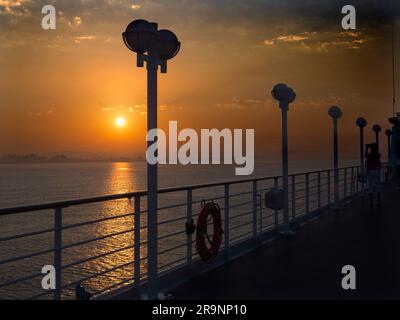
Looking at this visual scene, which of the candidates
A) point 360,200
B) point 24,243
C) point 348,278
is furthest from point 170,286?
point 24,243

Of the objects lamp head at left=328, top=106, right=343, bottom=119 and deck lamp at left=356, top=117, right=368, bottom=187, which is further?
deck lamp at left=356, top=117, right=368, bottom=187

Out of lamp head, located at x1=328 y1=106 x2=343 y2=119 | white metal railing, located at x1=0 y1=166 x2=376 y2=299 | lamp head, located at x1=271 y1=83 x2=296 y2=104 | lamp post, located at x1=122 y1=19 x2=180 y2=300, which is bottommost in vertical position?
white metal railing, located at x1=0 y1=166 x2=376 y2=299

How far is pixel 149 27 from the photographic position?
3.58 metres

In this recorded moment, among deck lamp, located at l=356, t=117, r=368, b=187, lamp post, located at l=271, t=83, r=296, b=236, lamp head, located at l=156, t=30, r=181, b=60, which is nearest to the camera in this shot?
lamp head, located at l=156, t=30, r=181, b=60

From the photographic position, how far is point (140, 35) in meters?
3.57

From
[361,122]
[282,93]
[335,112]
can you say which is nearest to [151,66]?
[282,93]

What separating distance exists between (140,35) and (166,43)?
0.80ft

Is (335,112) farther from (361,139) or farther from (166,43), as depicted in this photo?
(166,43)

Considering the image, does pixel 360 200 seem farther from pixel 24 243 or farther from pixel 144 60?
pixel 24 243

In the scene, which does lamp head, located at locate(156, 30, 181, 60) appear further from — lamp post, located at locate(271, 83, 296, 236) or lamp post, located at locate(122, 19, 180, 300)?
lamp post, located at locate(271, 83, 296, 236)

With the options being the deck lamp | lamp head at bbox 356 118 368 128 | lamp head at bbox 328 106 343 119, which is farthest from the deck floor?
lamp head at bbox 356 118 368 128

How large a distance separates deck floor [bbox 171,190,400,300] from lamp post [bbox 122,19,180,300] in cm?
42

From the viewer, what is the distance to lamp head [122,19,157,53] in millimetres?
3568

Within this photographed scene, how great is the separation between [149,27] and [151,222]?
1461mm
